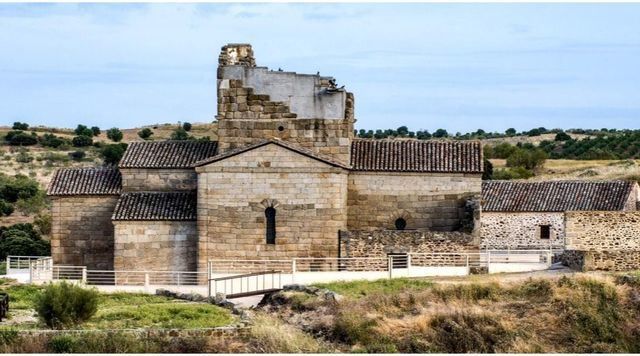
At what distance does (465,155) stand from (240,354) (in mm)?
16912

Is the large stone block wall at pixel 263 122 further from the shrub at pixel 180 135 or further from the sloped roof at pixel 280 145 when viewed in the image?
the shrub at pixel 180 135

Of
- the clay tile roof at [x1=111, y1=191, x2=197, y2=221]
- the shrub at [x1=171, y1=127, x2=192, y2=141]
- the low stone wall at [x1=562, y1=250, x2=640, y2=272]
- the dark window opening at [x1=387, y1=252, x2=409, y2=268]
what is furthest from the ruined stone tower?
the shrub at [x1=171, y1=127, x2=192, y2=141]

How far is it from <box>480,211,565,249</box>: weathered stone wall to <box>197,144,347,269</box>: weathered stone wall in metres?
11.8

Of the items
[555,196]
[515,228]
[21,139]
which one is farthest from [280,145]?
[21,139]

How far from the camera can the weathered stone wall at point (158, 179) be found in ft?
141

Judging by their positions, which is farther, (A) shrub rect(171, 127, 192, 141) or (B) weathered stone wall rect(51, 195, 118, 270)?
(A) shrub rect(171, 127, 192, 141)

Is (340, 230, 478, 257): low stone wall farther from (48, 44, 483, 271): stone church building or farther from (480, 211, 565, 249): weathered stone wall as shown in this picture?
(480, 211, 565, 249): weathered stone wall

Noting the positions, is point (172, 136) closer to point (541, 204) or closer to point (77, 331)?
point (541, 204)

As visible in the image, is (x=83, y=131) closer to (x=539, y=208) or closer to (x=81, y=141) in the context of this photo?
(x=81, y=141)

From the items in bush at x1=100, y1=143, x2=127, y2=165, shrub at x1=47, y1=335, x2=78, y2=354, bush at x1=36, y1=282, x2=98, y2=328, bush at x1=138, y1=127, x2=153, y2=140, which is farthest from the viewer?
bush at x1=138, y1=127, x2=153, y2=140

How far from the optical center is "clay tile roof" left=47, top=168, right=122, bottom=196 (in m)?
43.3

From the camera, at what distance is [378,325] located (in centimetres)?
3080

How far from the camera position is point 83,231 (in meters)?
43.4

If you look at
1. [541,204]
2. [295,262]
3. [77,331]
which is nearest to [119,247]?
[295,262]
